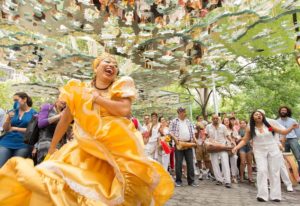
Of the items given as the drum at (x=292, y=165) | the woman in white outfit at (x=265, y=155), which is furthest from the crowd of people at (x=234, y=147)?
the drum at (x=292, y=165)

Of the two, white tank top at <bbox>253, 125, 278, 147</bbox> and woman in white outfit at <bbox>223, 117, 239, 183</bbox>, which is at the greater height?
white tank top at <bbox>253, 125, 278, 147</bbox>

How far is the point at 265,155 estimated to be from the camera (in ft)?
18.5

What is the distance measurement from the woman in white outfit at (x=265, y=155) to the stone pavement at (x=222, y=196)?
0.66 feet

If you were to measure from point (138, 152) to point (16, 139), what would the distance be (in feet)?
8.62

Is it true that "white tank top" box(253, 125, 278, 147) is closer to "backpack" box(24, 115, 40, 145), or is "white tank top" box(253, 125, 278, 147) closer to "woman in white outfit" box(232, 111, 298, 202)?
"woman in white outfit" box(232, 111, 298, 202)

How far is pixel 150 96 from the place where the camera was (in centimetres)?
1648

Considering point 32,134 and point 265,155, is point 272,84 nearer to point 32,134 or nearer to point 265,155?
point 265,155

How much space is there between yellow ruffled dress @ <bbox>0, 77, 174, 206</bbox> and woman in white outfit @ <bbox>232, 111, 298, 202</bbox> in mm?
3490

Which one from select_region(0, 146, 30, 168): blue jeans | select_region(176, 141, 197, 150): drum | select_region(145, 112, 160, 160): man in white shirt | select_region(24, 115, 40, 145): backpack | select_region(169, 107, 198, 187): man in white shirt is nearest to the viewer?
select_region(24, 115, 40, 145): backpack

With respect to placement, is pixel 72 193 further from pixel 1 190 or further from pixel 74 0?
pixel 74 0

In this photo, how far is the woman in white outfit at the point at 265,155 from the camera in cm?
555

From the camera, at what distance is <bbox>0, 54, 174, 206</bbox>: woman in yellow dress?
2.08m

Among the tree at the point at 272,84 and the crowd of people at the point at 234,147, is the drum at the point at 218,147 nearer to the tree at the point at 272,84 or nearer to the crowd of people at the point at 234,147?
the crowd of people at the point at 234,147

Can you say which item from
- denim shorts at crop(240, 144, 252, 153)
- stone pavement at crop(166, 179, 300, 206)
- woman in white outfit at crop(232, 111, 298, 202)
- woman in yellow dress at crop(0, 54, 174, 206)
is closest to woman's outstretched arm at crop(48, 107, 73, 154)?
woman in yellow dress at crop(0, 54, 174, 206)
